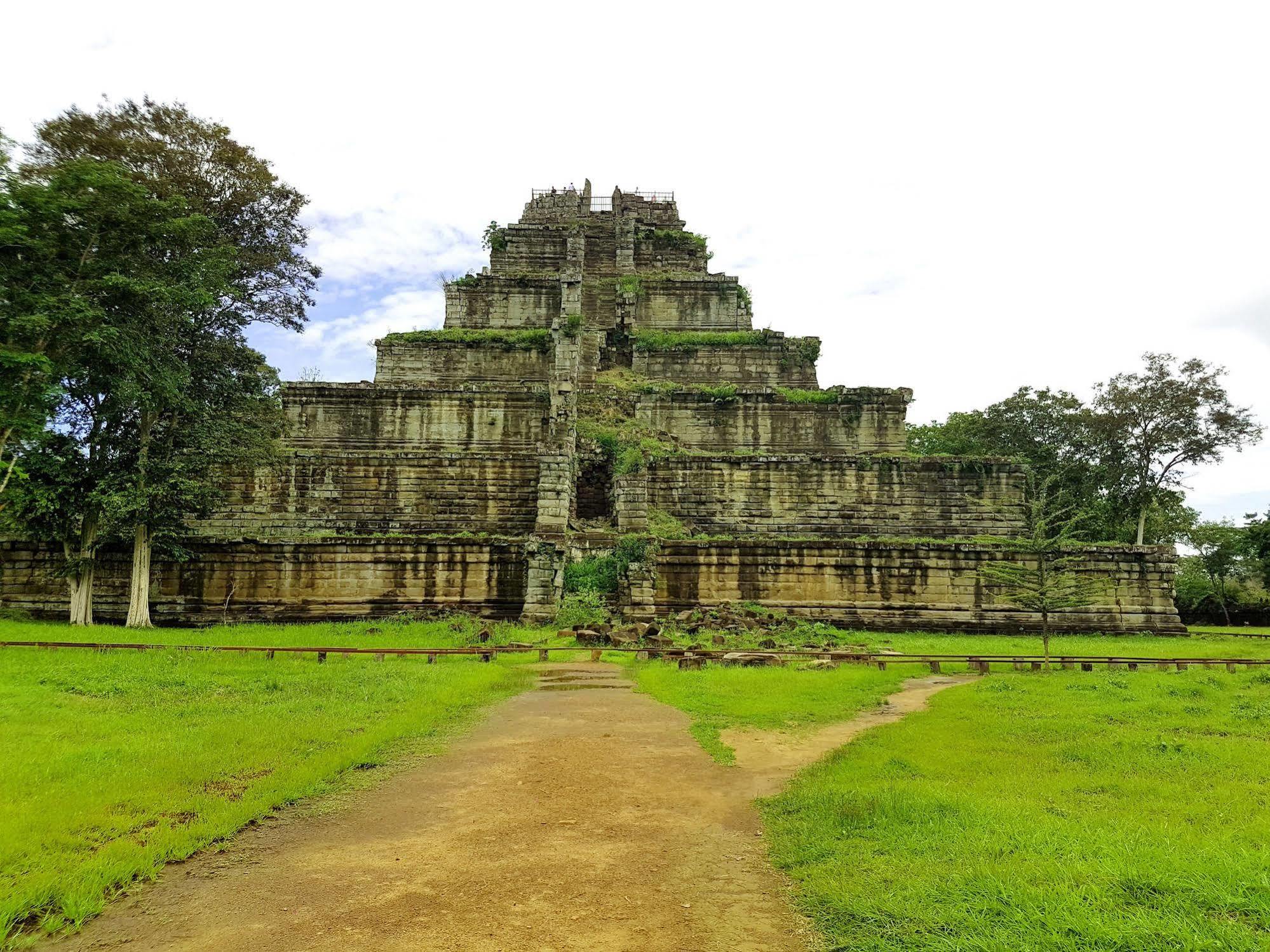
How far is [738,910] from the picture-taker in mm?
4277

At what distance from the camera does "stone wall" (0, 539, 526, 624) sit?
1919 cm

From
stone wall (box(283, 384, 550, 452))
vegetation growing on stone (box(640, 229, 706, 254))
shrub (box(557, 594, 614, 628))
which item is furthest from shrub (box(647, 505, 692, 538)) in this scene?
vegetation growing on stone (box(640, 229, 706, 254))

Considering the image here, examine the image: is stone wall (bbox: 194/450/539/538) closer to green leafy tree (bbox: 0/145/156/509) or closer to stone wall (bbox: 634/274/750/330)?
green leafy tree (bbox: 0/145/156/509)

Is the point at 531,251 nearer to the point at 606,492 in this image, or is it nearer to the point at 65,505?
the point at 606,492

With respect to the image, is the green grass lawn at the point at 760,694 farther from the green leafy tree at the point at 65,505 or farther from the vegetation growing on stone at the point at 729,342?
the vegetation growing on stone at the point at 729,342

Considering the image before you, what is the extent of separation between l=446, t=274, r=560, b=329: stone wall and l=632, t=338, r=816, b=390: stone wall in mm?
5438

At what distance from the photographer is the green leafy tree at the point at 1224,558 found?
33.6 metres

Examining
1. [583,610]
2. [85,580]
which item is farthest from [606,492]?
[85,580]

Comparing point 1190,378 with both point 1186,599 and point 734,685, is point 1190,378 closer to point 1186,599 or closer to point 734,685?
point 1186,599

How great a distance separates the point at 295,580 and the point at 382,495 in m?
3.63

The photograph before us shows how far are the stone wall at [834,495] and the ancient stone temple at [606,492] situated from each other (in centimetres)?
6

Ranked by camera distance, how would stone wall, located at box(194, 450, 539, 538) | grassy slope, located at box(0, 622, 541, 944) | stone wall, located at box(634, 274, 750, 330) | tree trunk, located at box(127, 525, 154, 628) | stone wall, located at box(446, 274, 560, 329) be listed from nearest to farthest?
grassy slope, located at box(0, 622, 541, 944) → tree trunk, located at box(127, 525, 154, 628) → stone wall, located at box(194, 450, 539, 538) → stone wall, located at box(446, 274, 560, 329) → stone wall, located at box(634, 274, 750, 330)

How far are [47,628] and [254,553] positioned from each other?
462cm

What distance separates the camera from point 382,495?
21859mm
